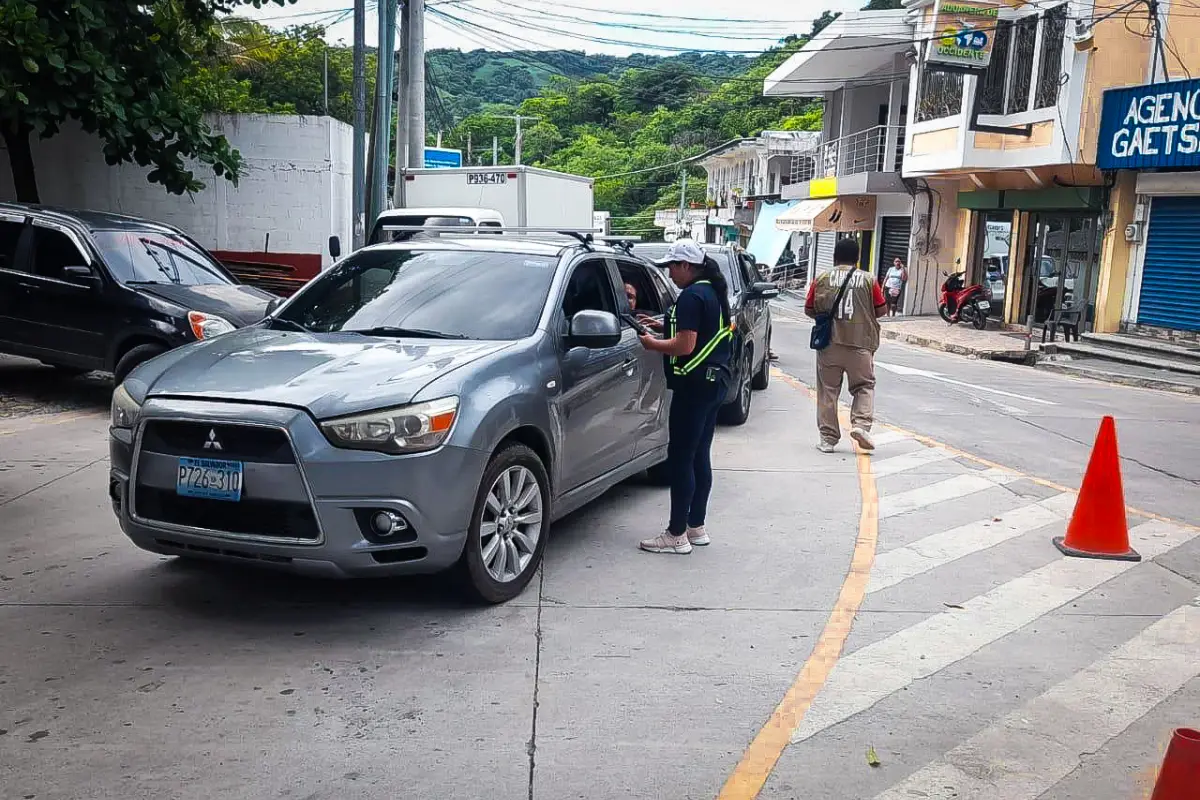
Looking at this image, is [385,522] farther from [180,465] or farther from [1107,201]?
[1107,201]

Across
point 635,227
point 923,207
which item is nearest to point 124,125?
point 923,207

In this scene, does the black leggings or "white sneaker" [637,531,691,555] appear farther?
"white sneaker" [637,531,691,555]

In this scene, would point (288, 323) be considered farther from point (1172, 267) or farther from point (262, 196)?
point (1172, 267)

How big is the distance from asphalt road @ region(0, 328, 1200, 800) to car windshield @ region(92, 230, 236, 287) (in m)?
3.39

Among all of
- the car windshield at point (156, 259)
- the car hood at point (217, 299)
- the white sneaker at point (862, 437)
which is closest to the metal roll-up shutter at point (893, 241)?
the white sneaker at point (862, 437)

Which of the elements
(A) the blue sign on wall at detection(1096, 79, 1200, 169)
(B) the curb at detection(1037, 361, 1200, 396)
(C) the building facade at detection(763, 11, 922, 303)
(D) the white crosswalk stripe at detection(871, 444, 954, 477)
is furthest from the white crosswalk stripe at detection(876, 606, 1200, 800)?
(C) the building facade at detection(763, 11, 922, 303)

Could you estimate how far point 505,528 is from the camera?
17.7 ft

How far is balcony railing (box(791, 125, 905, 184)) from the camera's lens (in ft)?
110

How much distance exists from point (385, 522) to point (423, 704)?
838 millimetres

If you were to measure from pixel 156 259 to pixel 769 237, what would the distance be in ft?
134

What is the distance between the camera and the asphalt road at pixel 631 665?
3777 millimetres

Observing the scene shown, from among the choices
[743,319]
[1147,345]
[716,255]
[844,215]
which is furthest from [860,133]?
[743,319]

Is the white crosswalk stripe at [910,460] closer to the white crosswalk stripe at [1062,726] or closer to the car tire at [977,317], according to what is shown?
the white crosswalk stripe at [1062,726]

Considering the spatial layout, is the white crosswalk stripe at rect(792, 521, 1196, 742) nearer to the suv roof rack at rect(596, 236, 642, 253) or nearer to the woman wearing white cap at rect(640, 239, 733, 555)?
the woman wearing white cap at rect(640, 239, 733, 555)
